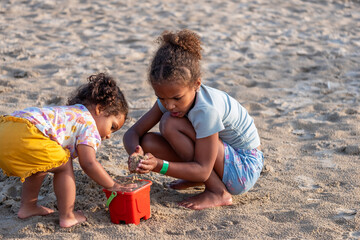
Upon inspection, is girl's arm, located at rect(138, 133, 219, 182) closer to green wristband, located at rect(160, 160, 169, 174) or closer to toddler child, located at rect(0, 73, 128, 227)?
green wristband, located at rect(160, 160, 169, 174)

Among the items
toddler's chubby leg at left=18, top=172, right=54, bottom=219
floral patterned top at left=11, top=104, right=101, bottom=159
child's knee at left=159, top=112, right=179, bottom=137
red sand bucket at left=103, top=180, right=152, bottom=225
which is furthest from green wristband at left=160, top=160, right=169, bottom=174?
toddler's chubby leg at left=18, top=172, right=54, bottom=219

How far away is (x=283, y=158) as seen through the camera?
3350 millimetres

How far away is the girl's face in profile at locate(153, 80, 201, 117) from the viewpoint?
241 cm

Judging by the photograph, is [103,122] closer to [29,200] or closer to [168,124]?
[168,124]

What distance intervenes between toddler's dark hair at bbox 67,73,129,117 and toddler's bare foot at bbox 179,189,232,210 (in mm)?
611

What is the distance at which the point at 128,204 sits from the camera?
235cm

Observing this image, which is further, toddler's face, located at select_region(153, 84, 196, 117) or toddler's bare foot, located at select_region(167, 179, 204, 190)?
toddler's bare foot, located at select_region(167, 179, 204, 190)

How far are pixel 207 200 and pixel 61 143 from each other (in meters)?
0.83

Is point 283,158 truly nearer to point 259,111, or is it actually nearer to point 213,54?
point 259,111

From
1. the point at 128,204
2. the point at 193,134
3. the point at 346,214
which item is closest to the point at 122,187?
the point at 128,204

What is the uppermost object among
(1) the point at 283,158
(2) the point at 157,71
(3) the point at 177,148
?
(2) the point at 157,71

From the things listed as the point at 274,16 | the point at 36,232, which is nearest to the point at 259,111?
the point at 36,232

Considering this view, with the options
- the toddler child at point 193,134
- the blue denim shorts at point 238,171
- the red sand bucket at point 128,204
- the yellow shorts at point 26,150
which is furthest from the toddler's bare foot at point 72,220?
the blue denim shorts at point 238,171

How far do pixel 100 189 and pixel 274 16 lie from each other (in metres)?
5.29
